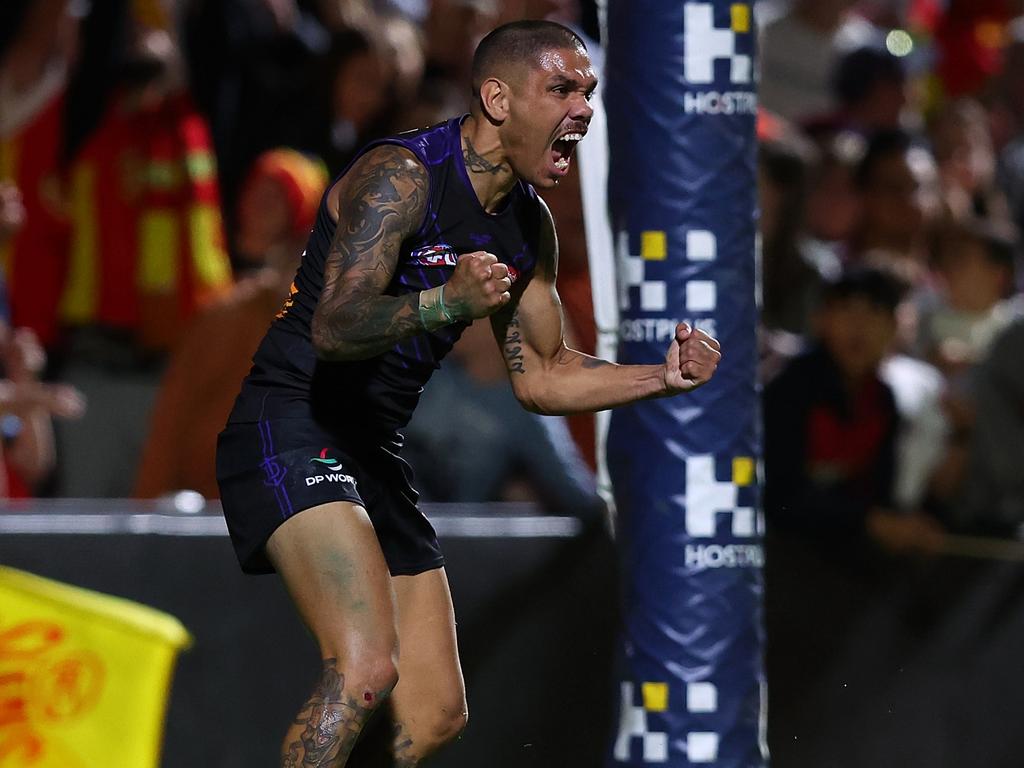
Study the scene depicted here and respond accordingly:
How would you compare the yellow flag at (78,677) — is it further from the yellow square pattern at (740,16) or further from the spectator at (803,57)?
the spectator at (803,57)

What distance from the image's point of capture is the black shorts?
4.50 metres

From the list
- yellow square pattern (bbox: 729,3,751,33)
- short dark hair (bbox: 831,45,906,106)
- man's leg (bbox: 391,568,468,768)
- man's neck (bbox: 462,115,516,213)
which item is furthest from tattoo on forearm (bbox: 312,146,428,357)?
short dark hair (bbox: 831,45,906,106)

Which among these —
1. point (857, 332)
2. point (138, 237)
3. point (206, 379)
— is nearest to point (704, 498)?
point (857, 332)

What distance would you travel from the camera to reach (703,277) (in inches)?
210

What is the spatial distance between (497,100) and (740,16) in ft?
3.68

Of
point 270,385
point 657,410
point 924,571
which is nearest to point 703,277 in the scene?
point 657,410

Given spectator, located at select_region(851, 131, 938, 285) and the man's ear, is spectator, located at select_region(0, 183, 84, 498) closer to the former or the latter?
the man's ear

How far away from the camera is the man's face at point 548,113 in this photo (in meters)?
4.48

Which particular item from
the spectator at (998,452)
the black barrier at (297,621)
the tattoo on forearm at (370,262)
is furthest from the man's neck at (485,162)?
the spectator at (998,452)

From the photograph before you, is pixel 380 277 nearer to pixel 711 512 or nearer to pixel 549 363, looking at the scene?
pixel 549 363

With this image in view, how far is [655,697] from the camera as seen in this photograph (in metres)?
5.37

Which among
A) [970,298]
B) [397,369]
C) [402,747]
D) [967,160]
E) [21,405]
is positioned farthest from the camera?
[967,160]

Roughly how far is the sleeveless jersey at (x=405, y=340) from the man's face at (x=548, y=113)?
0.17 meters

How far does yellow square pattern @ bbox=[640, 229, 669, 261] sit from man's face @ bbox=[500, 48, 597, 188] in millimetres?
883
